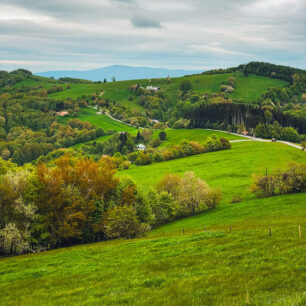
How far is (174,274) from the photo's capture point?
768 inches

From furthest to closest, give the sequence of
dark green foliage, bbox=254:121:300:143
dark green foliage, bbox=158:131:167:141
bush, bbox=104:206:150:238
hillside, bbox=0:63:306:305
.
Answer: dark green foliage, bbox=158:131:167:141 → dark green foliage, bbox=254:121:300:143 → bush, bbox=104:206:150:238 → hillside, bbox=0:63:306:305

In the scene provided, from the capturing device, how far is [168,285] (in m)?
17.2

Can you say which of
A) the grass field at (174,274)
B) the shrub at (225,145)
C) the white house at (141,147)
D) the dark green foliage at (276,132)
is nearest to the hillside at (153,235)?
the grass field at (174,274)

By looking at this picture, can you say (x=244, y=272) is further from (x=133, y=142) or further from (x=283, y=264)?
(x=133, y=142)

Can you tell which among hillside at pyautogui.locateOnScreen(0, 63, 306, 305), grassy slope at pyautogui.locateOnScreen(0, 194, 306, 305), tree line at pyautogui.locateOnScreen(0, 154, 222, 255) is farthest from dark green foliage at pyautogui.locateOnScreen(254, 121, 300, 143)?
grassy slope at pyautogui.locateOnScreen(0, 194, 306, 305)

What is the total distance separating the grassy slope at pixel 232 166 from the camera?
305 feet

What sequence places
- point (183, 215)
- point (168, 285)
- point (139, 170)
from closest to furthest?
point (168, 285) → point (183, 215) → point (139, 170)

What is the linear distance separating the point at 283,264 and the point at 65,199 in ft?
130

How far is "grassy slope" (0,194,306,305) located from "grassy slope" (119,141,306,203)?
A: 177 ft

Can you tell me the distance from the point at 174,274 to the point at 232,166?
95.5 metres

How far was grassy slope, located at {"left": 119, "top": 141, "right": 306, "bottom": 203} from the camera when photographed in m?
93.0

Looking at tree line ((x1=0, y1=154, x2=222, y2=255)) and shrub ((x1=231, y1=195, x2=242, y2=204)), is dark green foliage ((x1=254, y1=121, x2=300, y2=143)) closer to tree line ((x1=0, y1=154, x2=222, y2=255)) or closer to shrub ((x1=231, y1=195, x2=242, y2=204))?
shrub ((x1=231, y1=195, x2=242, y2=204))

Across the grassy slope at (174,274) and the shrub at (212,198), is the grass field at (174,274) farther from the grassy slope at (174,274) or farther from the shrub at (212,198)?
the shrub at (212,198)

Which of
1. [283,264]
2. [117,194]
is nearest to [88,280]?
[283,264]
